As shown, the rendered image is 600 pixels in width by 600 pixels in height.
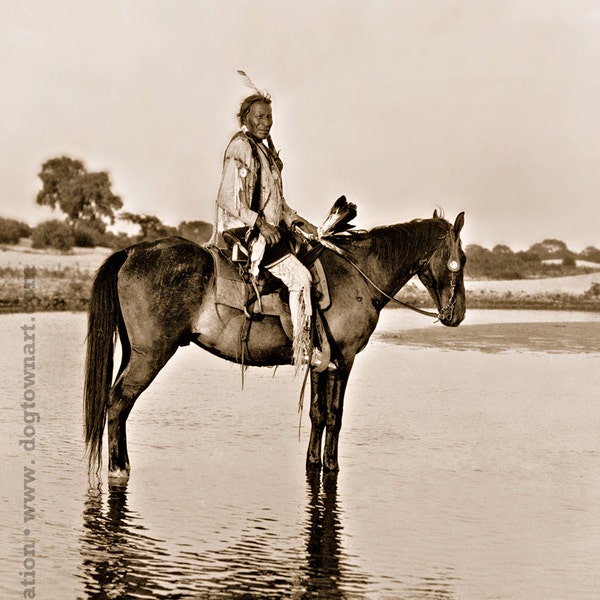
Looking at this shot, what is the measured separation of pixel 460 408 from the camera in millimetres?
13703

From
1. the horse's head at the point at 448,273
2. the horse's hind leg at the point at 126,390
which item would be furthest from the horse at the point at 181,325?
the horse's head at the point at 448,273

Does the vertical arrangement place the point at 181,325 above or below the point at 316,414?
above

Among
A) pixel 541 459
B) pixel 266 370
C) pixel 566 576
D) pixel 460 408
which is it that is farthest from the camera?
pixel 266 370

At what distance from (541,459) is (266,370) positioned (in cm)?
680

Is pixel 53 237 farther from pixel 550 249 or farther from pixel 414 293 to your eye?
pixel 550 249

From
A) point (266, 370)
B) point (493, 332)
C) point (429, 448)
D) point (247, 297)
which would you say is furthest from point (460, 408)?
point (493, 332)

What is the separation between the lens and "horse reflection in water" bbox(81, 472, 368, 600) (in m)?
6.62

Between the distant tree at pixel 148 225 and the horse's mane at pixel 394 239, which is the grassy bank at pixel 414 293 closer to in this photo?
the distant tree at pixel 148 225

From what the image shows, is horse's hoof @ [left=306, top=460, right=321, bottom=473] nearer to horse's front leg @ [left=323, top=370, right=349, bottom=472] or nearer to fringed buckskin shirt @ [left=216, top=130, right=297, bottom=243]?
horse's front leg @ [left=323, top=370, right=349, bottom=472]

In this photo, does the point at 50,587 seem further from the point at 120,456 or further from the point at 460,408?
the point at 460,408

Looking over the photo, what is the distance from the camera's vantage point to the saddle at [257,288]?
9.33m

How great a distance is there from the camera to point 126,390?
30.5 feet

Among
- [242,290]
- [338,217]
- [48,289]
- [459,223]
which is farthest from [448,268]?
[48,289]

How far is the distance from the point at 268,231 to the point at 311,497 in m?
1.95
